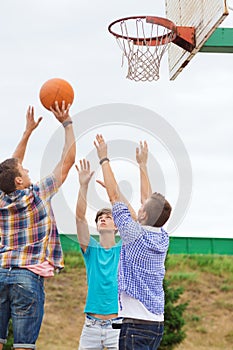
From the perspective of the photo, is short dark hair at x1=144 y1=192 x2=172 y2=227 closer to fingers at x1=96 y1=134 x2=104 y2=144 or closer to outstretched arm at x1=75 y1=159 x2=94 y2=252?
fingers at x1=96 y1=134 x2=104 y2=144

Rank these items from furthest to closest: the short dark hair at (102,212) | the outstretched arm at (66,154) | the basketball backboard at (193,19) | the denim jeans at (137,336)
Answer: the basketball backboard at (193,19), the short dark hair at (102,212), the outstretched arm at (66,154), the denim jeans at (137,336)

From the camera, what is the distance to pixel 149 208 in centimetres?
612

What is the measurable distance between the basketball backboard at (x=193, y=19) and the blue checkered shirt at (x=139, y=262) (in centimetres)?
305

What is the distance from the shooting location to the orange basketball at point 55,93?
7152 millimetres

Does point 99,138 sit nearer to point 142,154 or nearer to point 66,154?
point 66,154

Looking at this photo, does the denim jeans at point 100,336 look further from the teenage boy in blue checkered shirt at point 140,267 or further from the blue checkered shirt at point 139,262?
the blue checkered shirt at point 139,262

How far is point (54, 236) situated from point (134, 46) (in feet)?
11.8

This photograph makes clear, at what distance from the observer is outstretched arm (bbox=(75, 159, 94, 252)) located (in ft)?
22.6

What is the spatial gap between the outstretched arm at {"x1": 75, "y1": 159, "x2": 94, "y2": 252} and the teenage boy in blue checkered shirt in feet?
2.48

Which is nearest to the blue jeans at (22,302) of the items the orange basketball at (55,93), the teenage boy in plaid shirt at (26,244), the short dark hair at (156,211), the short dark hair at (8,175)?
the teenage boy in plaid shirt at (26,244)

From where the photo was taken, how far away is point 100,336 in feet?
24.0

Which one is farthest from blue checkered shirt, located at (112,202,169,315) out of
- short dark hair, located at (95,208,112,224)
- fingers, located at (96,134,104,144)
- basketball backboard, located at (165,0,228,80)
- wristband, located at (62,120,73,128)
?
basketball backboard, located at (165,0,228,80)

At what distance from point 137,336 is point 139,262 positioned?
0.59m

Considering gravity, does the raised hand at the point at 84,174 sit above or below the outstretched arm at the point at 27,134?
below
